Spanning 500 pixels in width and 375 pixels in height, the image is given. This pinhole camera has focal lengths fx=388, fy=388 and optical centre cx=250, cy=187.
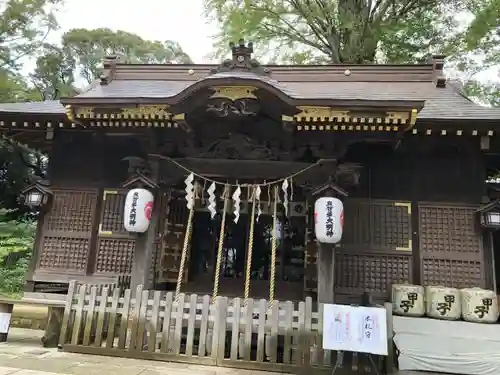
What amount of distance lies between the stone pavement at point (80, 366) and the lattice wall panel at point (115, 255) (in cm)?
230

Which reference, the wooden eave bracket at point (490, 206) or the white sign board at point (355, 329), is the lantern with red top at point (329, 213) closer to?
the white sign board at point (355, 329)

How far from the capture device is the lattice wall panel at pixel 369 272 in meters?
7.08

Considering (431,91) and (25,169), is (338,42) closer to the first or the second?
(431,91)

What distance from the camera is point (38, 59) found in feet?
72.1

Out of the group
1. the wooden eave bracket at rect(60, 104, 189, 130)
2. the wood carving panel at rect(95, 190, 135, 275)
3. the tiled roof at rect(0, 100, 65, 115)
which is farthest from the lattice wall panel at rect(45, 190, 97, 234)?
the wooden eave bracket at rect(60, 104, 189, 130)

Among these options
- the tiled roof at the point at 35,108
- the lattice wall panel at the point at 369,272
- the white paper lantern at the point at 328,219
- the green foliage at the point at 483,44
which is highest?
the green foliage at the point at 483,44

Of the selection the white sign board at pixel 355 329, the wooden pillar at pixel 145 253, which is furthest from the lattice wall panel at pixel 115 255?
the white sign board at pixel 355 329

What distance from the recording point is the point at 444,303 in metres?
6.54

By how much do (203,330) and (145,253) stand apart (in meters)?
2.12

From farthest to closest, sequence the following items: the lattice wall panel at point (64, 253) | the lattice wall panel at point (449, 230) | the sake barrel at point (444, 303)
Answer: the lattice wall panel at point (64, 253) < the lattice wall panel at point (449, 230) < the sake barrel at point (444, 303)

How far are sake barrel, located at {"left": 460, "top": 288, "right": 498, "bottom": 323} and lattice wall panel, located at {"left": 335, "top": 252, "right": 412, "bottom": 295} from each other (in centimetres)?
97

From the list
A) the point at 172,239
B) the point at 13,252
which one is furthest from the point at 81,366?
the point at 13,252

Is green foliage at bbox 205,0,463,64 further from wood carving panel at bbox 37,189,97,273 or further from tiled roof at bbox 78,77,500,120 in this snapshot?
wood carving panel at bbox 37,189,97,273

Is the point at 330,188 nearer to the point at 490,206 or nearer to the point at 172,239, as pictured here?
the point at 490,206
